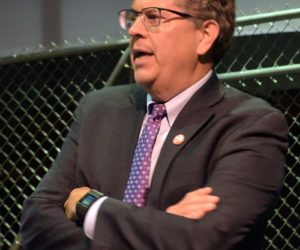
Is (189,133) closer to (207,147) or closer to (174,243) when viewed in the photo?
(207,147)

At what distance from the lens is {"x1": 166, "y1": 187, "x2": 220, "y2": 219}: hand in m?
1.54

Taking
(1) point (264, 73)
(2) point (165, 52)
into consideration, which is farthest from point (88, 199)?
(1) point (264, 73)

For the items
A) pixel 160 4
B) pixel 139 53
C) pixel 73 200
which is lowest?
pixel 73 200

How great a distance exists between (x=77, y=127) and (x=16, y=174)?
7.32ft

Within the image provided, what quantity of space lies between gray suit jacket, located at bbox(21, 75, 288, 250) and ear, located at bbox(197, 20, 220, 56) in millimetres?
87

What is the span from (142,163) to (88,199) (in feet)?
0.63

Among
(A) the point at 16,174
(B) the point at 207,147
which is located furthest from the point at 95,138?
(A) the point at 16,174

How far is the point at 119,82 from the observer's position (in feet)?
11.0

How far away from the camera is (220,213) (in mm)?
1520

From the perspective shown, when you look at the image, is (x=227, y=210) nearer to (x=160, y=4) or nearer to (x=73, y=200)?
(x=73, y=200)

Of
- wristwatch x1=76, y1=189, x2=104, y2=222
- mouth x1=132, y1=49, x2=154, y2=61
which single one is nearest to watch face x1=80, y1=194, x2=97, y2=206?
wristwatch x1=76, y1=189, x2=104, y2=222

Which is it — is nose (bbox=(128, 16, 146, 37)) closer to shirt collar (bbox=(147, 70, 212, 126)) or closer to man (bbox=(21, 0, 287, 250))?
man (bbox=(21, 0, 287, 250))

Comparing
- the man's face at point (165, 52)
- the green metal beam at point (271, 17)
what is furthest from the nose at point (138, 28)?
the green metal beam at point (271, 17)

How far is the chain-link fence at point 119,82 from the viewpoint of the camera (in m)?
3.27
